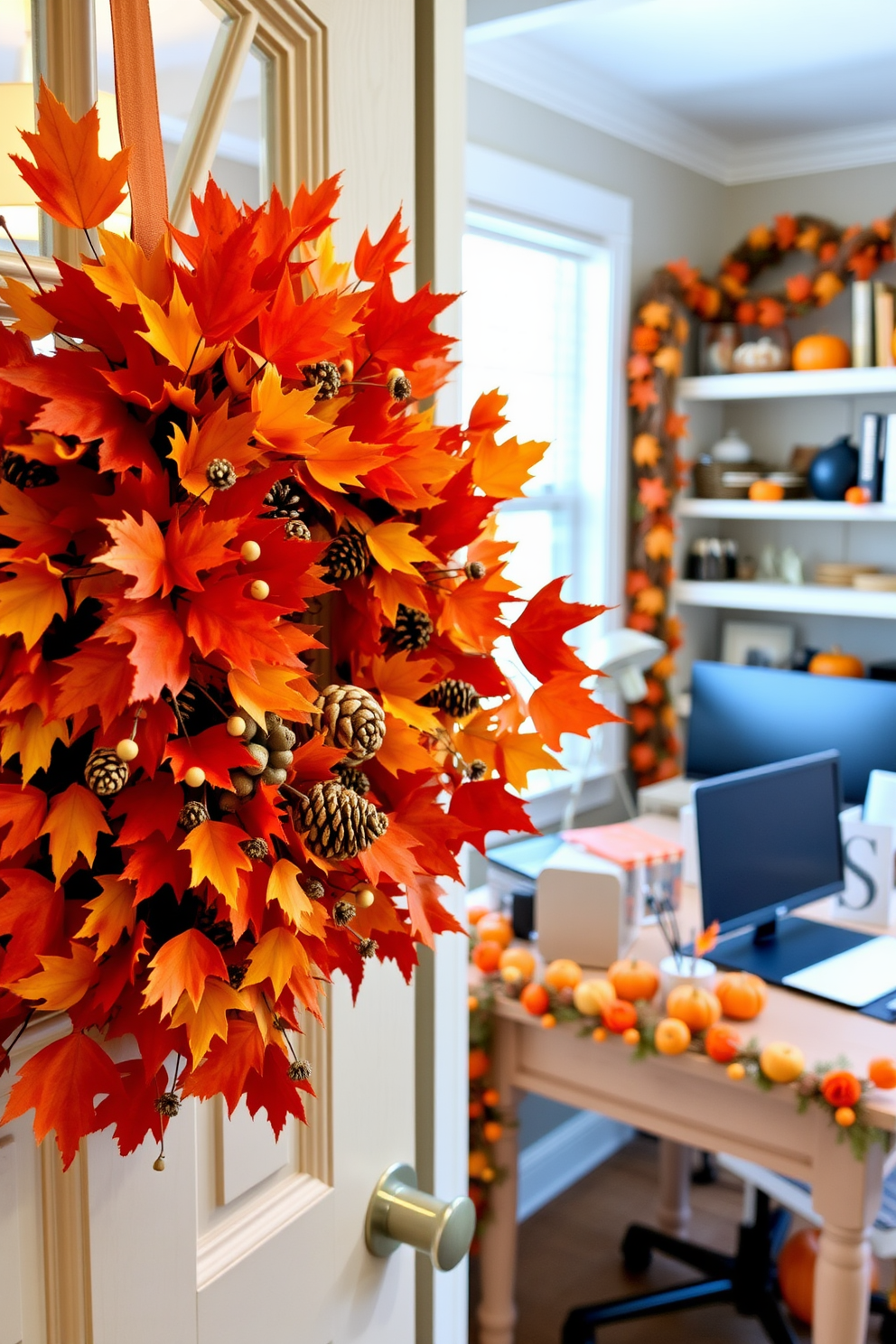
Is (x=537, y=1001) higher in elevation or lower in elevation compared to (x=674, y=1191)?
higher

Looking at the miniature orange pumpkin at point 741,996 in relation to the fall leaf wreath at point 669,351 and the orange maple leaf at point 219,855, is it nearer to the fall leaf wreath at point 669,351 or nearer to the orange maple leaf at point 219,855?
the fall leaf wreath at point 669,351

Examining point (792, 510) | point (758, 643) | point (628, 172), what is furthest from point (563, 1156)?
point (628, 172)

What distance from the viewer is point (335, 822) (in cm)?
49

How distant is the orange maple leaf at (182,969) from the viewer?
455 millimetres

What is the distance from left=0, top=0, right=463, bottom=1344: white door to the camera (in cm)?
65

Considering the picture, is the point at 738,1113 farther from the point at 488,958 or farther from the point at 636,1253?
the point at 636,1253

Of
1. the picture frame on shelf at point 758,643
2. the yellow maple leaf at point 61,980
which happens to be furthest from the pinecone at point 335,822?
the picture frame on shelf at point 758,643

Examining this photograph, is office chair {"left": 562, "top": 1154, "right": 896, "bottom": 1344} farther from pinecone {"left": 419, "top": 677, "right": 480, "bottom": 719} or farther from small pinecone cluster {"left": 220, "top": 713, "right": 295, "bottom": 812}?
small pinecone cluster {"left": 220, "top": 713, "right": 295, "bottom": 812}

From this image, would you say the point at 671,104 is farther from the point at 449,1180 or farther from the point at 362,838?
the point at 362,838

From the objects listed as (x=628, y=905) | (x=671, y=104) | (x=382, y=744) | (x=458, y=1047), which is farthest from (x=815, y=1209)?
(x=671, y=104)

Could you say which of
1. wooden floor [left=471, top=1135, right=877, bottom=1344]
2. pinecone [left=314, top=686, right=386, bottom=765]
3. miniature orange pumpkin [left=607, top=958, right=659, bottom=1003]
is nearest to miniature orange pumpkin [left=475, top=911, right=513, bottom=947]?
miniature orange pumpkin [left=607, top=958, right=659, bottom=1003]

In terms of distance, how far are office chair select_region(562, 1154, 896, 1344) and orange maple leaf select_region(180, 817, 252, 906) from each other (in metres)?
2.10

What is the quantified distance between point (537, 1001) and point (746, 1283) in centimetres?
99

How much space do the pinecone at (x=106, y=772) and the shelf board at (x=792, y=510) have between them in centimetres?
295
